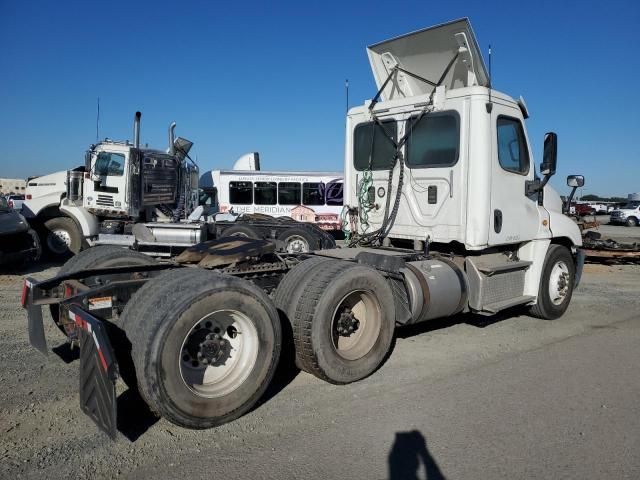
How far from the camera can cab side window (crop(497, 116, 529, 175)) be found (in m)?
6.05

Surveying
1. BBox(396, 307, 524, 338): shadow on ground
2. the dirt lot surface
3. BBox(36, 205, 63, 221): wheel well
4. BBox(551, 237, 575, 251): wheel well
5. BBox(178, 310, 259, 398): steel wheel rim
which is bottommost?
the dirt lot surface

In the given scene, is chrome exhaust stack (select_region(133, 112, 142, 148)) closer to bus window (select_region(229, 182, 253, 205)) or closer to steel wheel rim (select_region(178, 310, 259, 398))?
bus window (select_region(229, 182, 253, 205))

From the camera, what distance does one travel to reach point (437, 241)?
241 inches

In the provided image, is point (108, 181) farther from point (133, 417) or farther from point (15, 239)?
point (133, 417)

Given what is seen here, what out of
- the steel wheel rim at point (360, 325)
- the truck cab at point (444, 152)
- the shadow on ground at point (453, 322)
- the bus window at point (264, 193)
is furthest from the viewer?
the bus window at point (264, 193)

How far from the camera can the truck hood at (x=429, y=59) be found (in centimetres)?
588

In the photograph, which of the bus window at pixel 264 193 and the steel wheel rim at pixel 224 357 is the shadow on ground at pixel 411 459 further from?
the bus window at pixel 264 193

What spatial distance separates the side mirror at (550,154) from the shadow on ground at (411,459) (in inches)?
161

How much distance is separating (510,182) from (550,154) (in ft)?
Result: 2.14

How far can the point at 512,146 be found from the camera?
20.6 ft

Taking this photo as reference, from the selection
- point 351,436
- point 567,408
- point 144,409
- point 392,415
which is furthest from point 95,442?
point 567,408

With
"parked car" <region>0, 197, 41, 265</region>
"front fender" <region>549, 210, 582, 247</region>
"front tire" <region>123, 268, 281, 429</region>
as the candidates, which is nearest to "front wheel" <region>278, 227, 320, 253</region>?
"parked car" <region>0, 197, 41, 265</region>

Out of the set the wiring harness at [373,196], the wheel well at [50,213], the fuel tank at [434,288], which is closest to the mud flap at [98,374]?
the fuel tank at [434,288]

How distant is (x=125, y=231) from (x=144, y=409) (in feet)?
34.9
